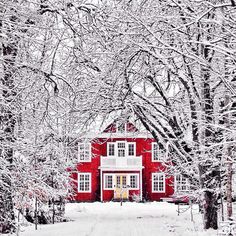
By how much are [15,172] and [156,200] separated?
35878 mm

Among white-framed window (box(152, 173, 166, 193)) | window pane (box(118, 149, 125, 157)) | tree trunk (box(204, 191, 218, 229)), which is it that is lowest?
tree trunk (box(204, 191, 218, 229))

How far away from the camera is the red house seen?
4741cm

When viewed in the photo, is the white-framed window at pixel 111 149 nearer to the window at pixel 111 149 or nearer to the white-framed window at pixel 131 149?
the window at pixel 111 149

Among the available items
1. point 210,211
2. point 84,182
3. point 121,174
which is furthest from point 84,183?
point 210,211

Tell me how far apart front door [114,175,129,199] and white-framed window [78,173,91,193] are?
251cm

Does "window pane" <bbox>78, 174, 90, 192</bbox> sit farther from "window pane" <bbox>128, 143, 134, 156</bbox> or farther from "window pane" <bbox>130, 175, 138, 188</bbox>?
"window pane" <bbox>128, 143, 134, 156</bbox>

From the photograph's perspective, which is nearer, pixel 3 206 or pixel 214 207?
pixel 3 206

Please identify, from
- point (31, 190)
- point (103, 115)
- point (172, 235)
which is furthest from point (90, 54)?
point (172, 235)

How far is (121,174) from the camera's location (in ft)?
158

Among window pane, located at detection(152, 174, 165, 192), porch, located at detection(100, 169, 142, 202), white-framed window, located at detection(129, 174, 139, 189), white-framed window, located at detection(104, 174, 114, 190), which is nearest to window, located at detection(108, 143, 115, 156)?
porch, located at detection(100, 169, 142, 202)

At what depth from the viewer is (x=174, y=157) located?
17750mm

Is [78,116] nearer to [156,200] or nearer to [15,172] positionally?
[15,172]

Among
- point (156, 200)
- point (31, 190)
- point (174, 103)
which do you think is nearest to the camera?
point (31, 190)

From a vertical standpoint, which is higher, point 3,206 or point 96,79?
point 96,79
